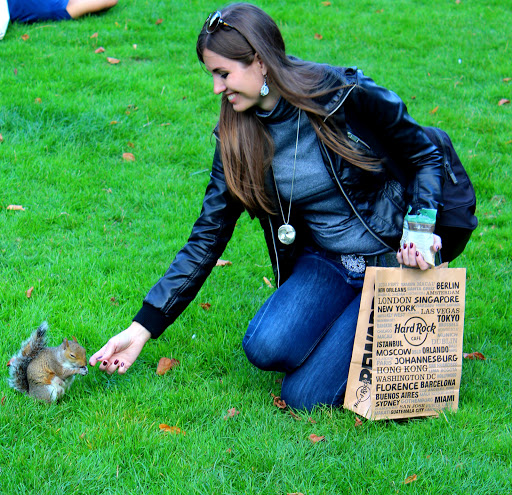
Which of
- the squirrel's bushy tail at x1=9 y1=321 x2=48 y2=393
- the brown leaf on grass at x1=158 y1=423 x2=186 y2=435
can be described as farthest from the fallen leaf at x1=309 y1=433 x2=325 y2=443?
the squirrel's bushy tail at x1=9 y1=321 x2=48 y2=393

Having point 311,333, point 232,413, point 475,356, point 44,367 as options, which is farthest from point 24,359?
point 475,356

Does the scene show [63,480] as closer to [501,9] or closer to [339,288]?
[339,288]

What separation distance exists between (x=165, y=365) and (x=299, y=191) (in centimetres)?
109

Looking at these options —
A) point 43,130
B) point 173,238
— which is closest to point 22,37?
point 43,130

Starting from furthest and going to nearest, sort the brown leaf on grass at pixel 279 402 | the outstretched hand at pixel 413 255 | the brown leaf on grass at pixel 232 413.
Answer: the brown leaf on grass at pixel 279 402 → the brown leaf on grass at pixel 232 413 → the outstretched hand at pixel 413 255

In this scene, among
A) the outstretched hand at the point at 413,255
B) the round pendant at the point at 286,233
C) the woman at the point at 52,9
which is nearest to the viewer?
the outstretched hand at the point at 413,255

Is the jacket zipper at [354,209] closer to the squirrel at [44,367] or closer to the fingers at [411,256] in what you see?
the fingers at [411,256]

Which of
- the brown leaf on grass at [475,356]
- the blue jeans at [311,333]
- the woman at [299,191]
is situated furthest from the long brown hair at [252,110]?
the brown leaf on grass at [475,356]

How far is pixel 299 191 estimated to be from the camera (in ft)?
9.96

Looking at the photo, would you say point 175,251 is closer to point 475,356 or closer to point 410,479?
point 475,356

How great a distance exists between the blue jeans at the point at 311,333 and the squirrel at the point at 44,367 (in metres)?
0.79

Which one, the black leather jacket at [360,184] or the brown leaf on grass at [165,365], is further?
the brown leaf on grass at [165,365]

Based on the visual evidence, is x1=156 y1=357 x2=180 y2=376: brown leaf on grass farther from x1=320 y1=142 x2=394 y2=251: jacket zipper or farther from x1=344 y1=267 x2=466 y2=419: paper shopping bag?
x1=320 y1=142 x2=394 y2=251: jacket zipper

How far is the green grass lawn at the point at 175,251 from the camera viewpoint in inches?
99.6
